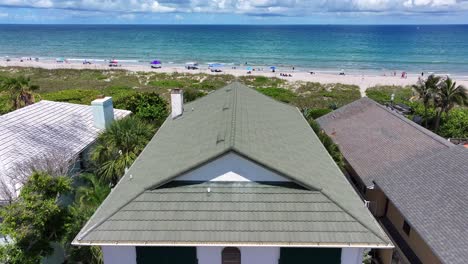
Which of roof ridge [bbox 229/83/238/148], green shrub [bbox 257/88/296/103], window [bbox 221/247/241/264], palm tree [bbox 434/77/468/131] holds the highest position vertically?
roof ridge [bbox 229/83/238/148]

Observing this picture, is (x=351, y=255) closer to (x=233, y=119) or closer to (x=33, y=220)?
(x=233, y=119)

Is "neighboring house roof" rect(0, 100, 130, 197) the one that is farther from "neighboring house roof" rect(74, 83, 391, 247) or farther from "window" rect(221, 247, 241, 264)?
"window" rect(221, 247, 241, 264)

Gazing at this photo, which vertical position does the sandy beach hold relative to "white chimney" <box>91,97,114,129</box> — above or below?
below

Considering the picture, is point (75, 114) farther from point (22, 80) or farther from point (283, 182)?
point (283, 182)

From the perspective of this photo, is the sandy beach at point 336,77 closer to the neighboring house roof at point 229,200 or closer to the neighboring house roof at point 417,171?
the neighboring house roof at point 417,171

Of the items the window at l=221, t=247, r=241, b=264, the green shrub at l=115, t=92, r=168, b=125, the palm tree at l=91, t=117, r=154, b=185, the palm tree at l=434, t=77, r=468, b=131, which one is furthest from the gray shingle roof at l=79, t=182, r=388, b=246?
the palm tree at l=434, t=77, r=468, b=131

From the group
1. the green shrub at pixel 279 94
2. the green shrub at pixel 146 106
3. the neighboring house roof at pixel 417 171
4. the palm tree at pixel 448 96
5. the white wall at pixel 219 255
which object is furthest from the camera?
the green shrub at pixel 279 94

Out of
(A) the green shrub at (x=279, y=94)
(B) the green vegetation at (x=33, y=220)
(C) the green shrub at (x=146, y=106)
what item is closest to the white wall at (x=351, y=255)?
(B) the green vegetation at (x=33, y=220)
